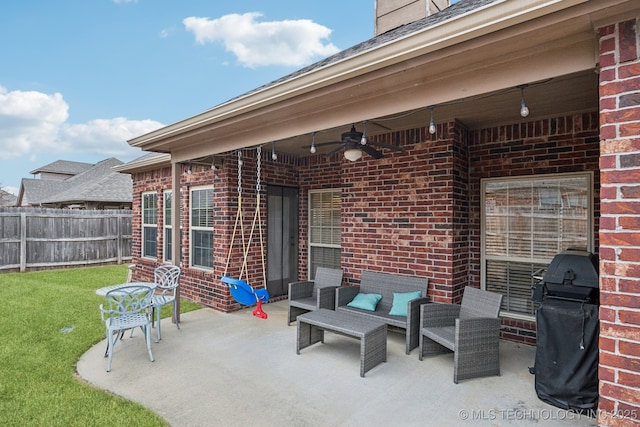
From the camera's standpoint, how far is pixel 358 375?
11.1ft

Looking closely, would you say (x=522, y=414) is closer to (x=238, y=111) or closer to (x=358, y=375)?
(x=358, y=375)

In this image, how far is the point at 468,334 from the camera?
126 inches

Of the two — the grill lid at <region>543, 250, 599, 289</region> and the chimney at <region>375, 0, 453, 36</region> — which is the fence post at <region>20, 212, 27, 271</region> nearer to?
the chimney at <region>375, 0, 453, 36</region>

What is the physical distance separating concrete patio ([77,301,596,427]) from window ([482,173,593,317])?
77cm

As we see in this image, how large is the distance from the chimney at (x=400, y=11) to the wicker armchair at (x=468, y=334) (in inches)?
181

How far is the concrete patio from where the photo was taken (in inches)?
105

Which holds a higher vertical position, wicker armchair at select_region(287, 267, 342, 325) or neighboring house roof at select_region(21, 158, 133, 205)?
neighboring house roof at select_region(21, 158, 133, 205)

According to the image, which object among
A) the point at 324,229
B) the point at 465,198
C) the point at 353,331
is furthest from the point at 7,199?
the point at 465,198

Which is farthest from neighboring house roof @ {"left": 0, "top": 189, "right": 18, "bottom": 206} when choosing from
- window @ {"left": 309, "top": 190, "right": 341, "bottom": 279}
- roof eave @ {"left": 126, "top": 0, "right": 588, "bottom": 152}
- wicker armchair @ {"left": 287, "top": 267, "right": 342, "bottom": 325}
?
roof eave @ {"left": 126, "top": 0, "right": 588, "bottom": 152}

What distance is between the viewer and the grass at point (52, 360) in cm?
265

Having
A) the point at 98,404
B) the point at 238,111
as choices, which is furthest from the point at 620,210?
the point at 98,404

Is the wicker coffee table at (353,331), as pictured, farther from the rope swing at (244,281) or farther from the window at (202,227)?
the window at (202,227)

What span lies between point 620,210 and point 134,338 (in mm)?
5058

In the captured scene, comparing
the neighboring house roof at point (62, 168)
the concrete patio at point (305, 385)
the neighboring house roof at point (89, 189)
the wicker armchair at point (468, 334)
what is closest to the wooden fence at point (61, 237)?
the neighboring house roof at point (89, 189)
